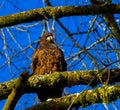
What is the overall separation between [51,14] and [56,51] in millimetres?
2207

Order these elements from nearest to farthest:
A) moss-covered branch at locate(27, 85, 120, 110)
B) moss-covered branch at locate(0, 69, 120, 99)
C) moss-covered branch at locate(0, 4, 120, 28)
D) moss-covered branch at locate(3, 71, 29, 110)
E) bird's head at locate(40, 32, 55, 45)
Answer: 1. moss-covered branch at locate(3, 71, 29, 110)
2. moss-covered branch at locate(27, 85, 120, 110)
3. moss-covered branch at locate(0, 69, 120, 99)
4. moss-covered branch at locate(0, 4, 120, 28)
5. bird's head at locate(40, 32, 55, 45)

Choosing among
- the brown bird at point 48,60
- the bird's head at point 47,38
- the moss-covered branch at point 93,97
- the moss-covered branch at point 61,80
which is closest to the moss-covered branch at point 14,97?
the moss-covered branch at point 93,97

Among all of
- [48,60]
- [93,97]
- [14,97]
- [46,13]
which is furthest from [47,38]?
[14,97]

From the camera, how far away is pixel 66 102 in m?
2.41

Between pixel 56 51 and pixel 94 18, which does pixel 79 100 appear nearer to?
pixel 94 18

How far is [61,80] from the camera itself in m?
3.01

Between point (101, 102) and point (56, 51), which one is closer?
point (101, 102)

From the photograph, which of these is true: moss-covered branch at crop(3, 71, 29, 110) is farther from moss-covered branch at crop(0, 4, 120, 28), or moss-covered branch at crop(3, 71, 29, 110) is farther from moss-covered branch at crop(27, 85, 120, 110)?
moss-covered branch at crop(0, 4, 120, 28)

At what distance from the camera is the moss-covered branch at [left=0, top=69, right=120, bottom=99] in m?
2.79

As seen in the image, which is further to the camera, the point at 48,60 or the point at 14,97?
the point at 48,60

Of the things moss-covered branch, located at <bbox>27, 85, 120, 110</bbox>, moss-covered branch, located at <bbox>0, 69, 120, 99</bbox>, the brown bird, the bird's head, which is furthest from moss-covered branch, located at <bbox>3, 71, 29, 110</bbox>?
the brown bird

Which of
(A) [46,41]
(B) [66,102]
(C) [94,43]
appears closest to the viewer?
(B) [66,102]

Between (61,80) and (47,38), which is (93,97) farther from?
(47,38)

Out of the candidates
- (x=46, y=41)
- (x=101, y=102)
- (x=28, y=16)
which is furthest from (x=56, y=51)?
→ (x=101, y=102)
